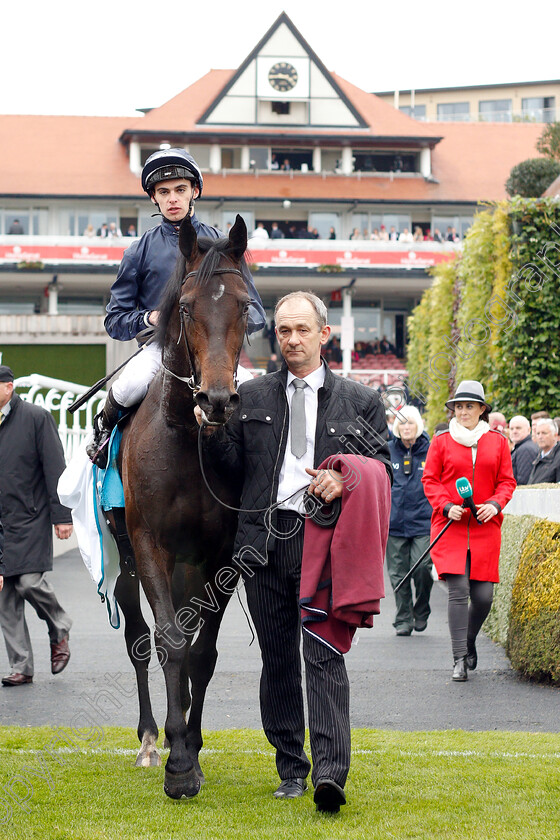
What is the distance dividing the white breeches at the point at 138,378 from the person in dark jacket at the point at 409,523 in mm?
4888

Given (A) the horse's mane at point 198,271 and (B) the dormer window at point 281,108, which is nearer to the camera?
(A) the horse's mane at point 198,271

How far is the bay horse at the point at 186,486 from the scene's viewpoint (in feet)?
14.2

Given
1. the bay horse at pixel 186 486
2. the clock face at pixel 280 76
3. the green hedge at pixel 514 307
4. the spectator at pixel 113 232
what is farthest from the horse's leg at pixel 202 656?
the clock face at pixel 280 76

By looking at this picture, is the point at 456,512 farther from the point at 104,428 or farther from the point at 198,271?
the point at 198,271

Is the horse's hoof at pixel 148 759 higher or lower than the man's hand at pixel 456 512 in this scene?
lower

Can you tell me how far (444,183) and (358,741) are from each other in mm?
48963

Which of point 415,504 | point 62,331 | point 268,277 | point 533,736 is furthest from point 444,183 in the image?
point 533,736

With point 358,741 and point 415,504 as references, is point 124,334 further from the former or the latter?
point 415,504

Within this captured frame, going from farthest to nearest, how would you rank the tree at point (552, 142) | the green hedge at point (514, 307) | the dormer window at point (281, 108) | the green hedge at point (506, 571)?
the dormer window at point (281, 108)
the tree at point (552, 142)
the green hedge at point (514, 307)
the green hedge at point (506, 571)

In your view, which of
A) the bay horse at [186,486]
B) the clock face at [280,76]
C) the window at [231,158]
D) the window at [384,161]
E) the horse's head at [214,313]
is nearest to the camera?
→ the horse's head at [214,313]

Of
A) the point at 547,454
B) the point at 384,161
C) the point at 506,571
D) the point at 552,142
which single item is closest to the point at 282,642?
the point at 506,571

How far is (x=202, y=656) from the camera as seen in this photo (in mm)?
5074

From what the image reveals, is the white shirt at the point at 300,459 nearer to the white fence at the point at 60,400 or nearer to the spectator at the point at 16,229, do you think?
the white fence at the point at 60,400

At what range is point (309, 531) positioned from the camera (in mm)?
4328
